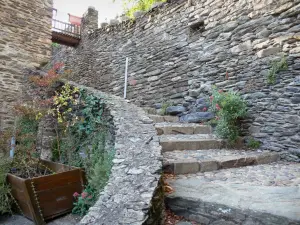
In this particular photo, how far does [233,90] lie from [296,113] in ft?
3.59

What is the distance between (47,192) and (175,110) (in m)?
3.09

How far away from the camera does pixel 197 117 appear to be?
477 cm

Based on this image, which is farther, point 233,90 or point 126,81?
point 126,81

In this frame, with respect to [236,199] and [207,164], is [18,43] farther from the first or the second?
[236,199]

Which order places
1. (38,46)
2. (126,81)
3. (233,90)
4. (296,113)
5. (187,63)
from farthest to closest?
(126,81)
(38,46)
(187,63)
(233,90)
(296,113)

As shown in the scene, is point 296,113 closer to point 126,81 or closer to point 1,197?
point 1,197

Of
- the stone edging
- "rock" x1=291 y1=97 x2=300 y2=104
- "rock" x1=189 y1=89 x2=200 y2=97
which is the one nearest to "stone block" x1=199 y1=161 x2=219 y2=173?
the stone edging

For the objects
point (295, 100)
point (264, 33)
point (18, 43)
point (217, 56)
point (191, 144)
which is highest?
point (18, 43)

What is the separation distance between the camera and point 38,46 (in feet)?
18.5

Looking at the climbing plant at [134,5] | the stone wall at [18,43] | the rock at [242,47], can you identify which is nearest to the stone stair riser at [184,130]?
the rock at [242,47]

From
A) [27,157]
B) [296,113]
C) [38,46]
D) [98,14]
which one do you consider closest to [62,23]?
[98,14]

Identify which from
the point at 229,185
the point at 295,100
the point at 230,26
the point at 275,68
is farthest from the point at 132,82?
the point at 229,185

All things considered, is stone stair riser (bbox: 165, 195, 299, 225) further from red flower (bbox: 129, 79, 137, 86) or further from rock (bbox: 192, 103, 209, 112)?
red flower (bbox: 129, 79, 137, 86)

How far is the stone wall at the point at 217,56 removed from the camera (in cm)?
352
